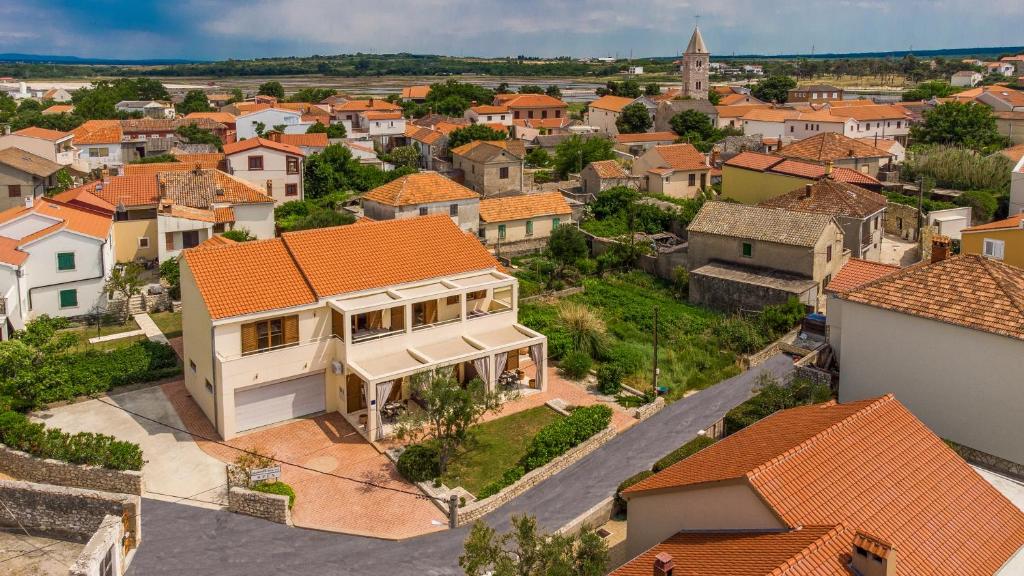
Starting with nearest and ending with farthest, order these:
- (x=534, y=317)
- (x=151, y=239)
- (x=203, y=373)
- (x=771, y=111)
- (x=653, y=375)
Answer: (x=203, y=373) → (x=653, y=375) → (x=534, y=317) → (x=151, y=239) → (x=771, y=111)

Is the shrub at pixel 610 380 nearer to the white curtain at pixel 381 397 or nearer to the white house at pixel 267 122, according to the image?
the white curtain at pixel 381 397

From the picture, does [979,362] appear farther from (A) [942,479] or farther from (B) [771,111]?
(B) [771,111]

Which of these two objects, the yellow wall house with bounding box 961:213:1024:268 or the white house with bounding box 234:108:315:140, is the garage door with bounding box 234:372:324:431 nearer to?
the yellow wall house with bounding box 961:213:1024:268

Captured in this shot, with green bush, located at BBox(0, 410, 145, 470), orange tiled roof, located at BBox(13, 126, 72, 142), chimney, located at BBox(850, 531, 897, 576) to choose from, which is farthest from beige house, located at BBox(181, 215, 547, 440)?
orange tiled roof, located at BBox(13, 126, 72, 142)

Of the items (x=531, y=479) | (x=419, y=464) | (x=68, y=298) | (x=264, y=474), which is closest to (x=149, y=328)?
(x=68, y=298)

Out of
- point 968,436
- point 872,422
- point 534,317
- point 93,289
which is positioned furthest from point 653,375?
point 93,289

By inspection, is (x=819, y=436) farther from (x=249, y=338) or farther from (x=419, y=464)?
(x=249, y=338)

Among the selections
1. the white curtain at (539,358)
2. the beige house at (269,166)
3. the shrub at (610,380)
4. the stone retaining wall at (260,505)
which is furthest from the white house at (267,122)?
the stone retaining wall at (260,505)
